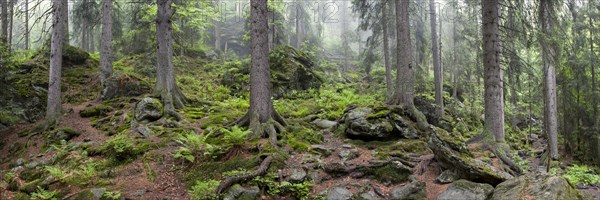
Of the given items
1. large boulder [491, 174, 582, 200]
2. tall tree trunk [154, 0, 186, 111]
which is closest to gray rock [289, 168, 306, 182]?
large boulder [491, 174, 582, 200]

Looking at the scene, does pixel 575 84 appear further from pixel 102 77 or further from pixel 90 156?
pixel 102 77

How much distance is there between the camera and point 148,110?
10086mm

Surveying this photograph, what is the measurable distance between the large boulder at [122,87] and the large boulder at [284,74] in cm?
462

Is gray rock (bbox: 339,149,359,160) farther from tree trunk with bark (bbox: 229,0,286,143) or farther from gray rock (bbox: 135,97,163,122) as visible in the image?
gray rock (bbox: 135,97,163,122)

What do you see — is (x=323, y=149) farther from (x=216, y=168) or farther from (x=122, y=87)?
(x=122, y=87)

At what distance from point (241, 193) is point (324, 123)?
5.92m

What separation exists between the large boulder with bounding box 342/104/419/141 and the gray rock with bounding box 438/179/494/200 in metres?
3.46

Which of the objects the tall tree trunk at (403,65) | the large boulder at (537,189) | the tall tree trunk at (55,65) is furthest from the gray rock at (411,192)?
Answer: the tall tree trunk at (55,65)

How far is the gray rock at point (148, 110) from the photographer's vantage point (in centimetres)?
990

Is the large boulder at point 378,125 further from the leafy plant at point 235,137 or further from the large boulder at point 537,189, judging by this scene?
the large boulder at point 537,189

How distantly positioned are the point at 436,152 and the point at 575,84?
13.3m

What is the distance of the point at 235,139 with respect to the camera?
7117 mm

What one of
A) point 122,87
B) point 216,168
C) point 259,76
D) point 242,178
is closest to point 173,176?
point 216,168

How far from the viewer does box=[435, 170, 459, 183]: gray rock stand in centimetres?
610
